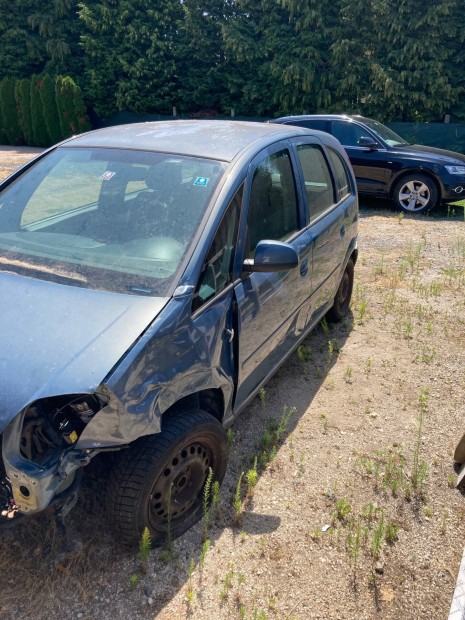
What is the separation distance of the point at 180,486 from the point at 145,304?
36.3 inches

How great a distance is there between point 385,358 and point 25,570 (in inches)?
128

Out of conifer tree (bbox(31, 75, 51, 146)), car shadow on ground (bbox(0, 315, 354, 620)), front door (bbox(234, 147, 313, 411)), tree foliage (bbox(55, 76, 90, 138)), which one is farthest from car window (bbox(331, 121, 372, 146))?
conifer tree (bbox(31, 75, 51, 146))

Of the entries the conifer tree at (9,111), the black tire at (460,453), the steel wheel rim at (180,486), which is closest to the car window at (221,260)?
the steel wheel rim at (180,486)

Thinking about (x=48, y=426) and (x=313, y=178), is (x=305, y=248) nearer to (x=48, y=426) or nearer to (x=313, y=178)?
(x=313, y=178)

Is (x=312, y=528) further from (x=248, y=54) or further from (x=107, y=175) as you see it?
(x=248, y=54)

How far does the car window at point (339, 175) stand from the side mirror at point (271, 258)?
6.53 ft

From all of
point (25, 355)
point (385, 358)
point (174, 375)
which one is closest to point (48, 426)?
point (25, 355)

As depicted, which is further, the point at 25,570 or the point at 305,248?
the point at 305,248

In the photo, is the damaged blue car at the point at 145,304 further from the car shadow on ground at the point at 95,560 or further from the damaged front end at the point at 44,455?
the car shadow on ground at the point at 95,560

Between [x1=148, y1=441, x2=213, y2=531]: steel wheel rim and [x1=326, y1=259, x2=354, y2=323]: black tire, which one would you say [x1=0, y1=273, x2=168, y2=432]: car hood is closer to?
[x1=148, y1=441, x2=213, y2=531]: steel wheel rim

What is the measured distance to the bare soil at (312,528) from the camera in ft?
7.81

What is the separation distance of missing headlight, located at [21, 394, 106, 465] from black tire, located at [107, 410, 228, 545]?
1.05ft

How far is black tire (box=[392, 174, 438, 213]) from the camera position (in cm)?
984

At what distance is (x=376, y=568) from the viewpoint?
2602 mm
